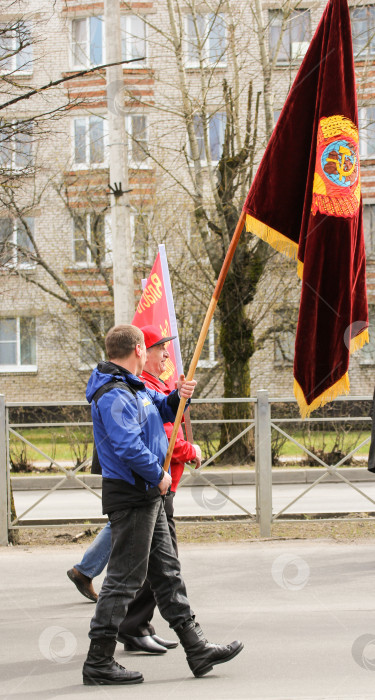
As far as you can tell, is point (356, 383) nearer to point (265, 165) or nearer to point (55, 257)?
point (55, 257)

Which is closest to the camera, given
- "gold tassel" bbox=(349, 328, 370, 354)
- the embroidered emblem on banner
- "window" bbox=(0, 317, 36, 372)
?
the embroidered emblem on banner

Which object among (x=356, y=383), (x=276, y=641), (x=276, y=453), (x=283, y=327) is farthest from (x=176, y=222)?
(x=276, y=641)

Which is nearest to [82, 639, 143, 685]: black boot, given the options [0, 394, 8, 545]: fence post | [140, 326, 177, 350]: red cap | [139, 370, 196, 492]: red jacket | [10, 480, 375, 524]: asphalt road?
[139, 370, 196, 492]: red jacket

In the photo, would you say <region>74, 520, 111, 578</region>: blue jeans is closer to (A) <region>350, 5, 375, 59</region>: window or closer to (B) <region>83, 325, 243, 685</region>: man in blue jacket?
(B) <region>83, 325, 243, 685</region>: man in blue jacket

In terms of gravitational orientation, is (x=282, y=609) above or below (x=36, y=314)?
below

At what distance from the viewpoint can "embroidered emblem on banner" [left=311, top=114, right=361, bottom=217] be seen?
479cm

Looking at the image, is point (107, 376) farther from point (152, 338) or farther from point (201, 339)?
point (152, 338)

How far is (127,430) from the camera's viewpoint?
417cm

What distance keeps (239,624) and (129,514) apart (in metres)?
1.47

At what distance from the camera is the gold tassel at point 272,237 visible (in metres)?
5.00

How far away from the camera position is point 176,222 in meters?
18.1

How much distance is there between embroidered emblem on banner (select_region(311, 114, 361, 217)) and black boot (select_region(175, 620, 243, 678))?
2.28 metres

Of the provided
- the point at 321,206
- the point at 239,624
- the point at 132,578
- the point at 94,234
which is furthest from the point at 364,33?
the point at 132,578

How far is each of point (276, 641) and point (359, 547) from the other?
9.61ft
